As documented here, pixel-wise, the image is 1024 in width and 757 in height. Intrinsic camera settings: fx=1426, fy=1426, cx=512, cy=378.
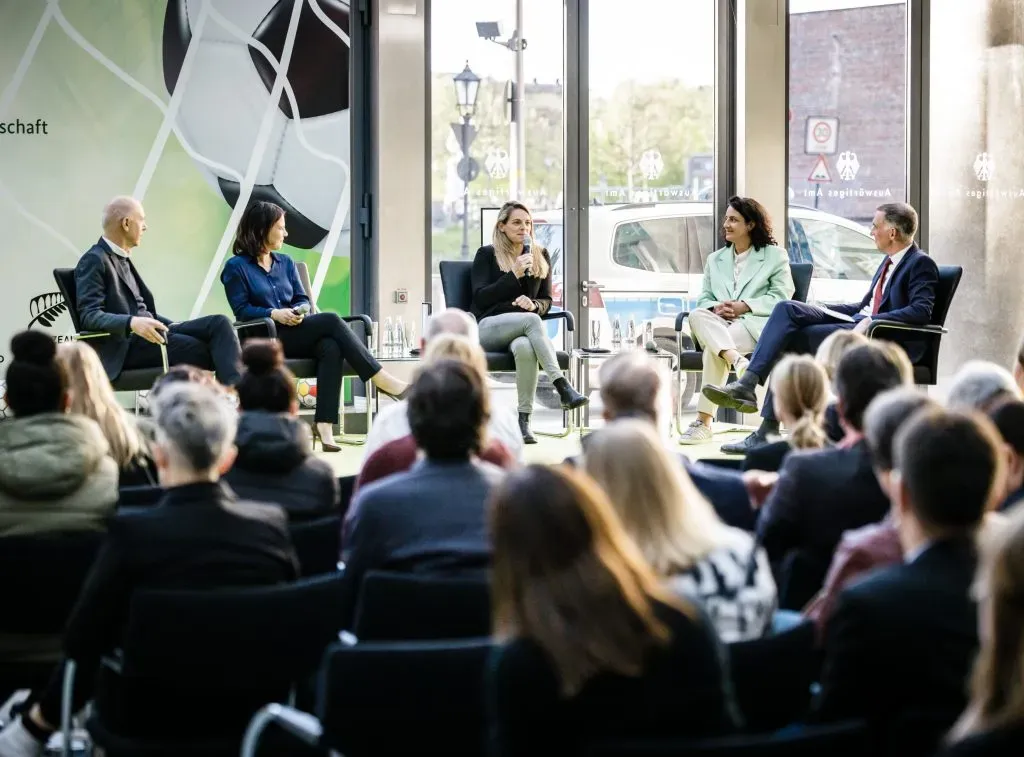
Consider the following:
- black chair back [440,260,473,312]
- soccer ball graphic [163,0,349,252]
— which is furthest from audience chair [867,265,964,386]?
soccer ball graphic [163,0,349,252]

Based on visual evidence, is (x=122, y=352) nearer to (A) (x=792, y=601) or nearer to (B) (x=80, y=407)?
(B) (x=80, y=407)

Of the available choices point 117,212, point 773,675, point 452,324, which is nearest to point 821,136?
point 117,212

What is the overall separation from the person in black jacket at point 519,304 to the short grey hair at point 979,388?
4.42 metres

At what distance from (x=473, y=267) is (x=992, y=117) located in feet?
12.9

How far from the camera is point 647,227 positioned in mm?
9695

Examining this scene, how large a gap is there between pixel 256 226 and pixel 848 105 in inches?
174

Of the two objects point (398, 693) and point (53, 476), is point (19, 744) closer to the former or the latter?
point (53, 476)

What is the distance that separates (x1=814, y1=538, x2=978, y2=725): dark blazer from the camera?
6.77ft

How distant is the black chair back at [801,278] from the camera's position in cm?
855

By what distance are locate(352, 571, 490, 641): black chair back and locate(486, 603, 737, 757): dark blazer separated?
2.31 feet

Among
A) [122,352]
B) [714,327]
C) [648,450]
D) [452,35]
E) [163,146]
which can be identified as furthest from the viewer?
[452,35]

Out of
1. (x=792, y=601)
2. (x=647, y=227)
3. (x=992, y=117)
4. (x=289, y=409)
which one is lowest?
(x=792, y=601)

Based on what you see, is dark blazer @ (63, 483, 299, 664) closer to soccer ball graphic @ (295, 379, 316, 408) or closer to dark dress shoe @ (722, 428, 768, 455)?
dark dress shoe @ (722, 428, 768, 455)

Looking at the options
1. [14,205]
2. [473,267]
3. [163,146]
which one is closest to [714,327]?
[473,267]
